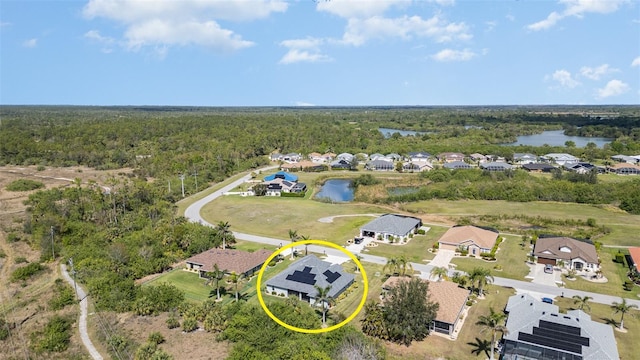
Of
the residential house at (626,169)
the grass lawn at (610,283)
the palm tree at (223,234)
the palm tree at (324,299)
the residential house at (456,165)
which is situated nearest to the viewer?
the palm tree at (324,299)

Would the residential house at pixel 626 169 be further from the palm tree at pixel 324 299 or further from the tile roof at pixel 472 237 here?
the palm tree at pixel 324 299

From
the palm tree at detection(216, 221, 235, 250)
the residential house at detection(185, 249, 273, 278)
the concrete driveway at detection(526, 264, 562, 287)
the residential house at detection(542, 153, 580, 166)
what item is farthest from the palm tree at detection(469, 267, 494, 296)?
the residential house at detection(542, 153, 580, 166)

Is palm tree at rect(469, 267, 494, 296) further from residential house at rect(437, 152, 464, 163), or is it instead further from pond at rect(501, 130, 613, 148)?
pond at rect(501, 130, 613, 148)

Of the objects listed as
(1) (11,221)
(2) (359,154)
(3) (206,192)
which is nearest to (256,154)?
(2) (359,154)

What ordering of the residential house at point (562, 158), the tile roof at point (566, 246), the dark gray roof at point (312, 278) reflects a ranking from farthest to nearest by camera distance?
the residential house at point (562, 158)
the tile roof at point (566, 246)
the dark gray roof at point (312, 278)

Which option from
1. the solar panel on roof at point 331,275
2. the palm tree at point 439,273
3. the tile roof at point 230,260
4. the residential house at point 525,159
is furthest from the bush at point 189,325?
the residential house at point 525,159

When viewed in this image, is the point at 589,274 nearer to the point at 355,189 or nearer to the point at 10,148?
the point at 355,189

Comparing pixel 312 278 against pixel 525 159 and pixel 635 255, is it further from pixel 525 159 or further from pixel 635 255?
pixel 525 159

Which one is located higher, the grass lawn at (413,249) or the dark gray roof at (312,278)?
the dark gray roof at (312,278)

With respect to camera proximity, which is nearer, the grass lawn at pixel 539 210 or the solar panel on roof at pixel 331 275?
the solar panel on roof at pixel 331 275
